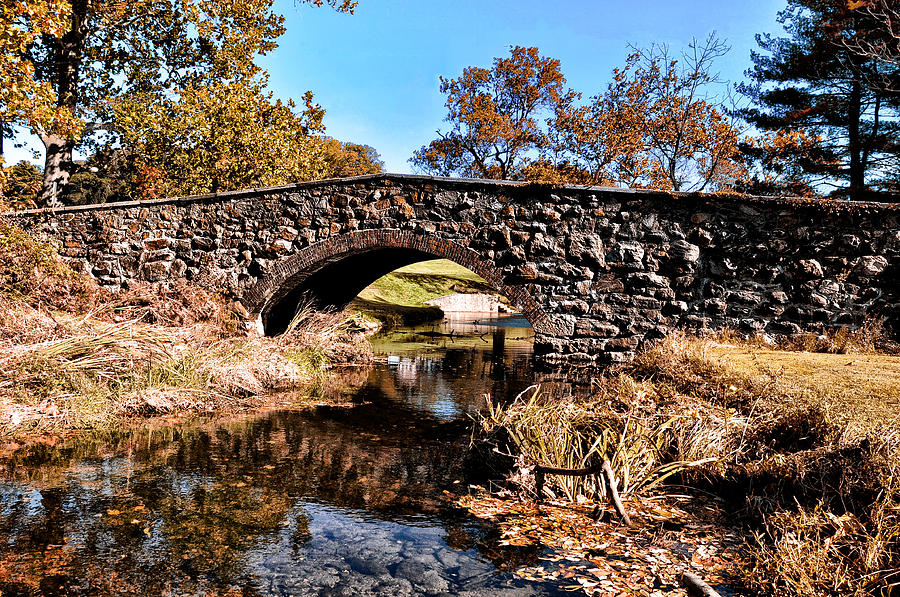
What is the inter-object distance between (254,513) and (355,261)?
8.61 m

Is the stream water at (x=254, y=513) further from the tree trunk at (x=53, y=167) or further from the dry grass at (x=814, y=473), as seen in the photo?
the tree trunk at (x=53, y=167)

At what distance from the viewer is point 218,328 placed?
1030 cm

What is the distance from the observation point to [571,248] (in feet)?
36.1

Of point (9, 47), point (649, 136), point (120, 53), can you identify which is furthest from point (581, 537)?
point (649, 136)

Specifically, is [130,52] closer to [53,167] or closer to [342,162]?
[53,167]

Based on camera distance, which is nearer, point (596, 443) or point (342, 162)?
point (596, 443)

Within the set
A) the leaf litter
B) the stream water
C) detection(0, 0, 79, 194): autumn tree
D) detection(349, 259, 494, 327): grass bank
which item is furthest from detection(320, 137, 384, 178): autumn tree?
the leaf litter

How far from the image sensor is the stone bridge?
10.5 meters

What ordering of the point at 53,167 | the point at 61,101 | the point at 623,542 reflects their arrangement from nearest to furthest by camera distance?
the point at 623,542 → the point at 61,101 → the point at 53,167

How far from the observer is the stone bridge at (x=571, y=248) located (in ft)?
34.3

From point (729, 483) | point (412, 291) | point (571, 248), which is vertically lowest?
point (729, 483)

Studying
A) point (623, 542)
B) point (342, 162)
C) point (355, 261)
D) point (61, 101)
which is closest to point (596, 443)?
point (623, 542)

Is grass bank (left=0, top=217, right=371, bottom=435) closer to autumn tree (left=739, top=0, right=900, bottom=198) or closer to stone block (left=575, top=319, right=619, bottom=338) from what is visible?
stone block (left=575, top=319, right=619, bottom=338)

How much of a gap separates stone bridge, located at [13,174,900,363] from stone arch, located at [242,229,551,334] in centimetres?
3
